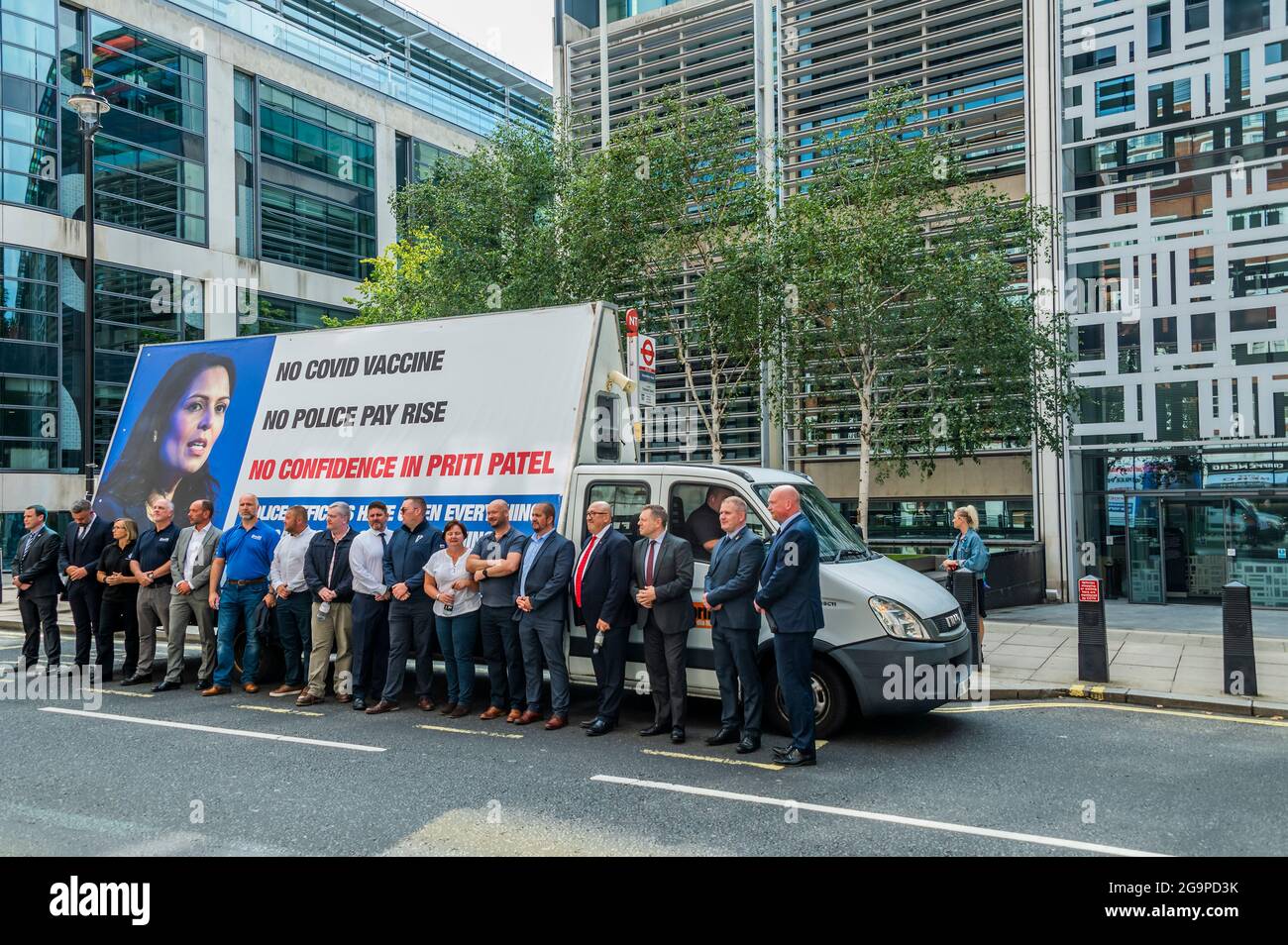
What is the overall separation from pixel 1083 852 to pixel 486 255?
16.7 meters

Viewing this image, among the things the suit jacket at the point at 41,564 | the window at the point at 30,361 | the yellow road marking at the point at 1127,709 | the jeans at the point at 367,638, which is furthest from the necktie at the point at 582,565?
the window at the point at 30,361

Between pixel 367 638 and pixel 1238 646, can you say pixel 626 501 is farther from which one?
pixel 1238 646

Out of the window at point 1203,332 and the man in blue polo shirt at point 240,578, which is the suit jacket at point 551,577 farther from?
the window at point 1203,332

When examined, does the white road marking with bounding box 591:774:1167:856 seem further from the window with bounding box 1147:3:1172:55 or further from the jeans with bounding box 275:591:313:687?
the window with bounding box 1147:3:1172:55

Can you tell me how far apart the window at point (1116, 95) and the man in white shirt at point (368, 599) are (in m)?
17.7

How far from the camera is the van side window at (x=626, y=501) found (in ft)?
25.7

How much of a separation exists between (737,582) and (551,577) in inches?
64.9

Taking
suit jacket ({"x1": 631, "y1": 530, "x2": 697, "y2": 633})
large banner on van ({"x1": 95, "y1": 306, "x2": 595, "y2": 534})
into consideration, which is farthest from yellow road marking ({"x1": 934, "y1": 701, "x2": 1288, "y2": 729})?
large banner on van ({"x1": 95, "y1": 306, "x2": 595, "y2": 534})

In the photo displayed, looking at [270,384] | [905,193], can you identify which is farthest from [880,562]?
[905,193]

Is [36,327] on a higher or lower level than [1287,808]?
higher

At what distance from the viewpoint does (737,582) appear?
267 inches

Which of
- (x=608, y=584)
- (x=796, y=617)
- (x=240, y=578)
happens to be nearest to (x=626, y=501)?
(x=608, y=584)
